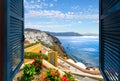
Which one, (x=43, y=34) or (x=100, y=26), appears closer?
(x=100, y=26)

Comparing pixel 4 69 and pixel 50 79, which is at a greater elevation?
pixel 4 69

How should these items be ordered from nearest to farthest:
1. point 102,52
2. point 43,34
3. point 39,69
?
point 102,52 → point 39,69 → point 43,34

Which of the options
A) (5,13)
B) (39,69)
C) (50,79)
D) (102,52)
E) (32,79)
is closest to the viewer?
(5,13)

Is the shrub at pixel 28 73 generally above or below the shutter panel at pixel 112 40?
below

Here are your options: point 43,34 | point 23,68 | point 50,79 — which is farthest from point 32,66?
point 43,34

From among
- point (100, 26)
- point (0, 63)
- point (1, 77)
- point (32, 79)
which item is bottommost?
point (32, 79)

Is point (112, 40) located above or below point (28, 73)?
above

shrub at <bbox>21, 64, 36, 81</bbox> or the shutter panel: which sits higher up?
the shutter panel

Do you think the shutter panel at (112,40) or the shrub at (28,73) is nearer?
the shutter panel at (112,40)

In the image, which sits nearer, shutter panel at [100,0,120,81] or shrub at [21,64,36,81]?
shutter panel at [100,0,120,81]

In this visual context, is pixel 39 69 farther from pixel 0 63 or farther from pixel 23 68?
pixel 0 63

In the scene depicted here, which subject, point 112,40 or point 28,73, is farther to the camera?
point 28,73
